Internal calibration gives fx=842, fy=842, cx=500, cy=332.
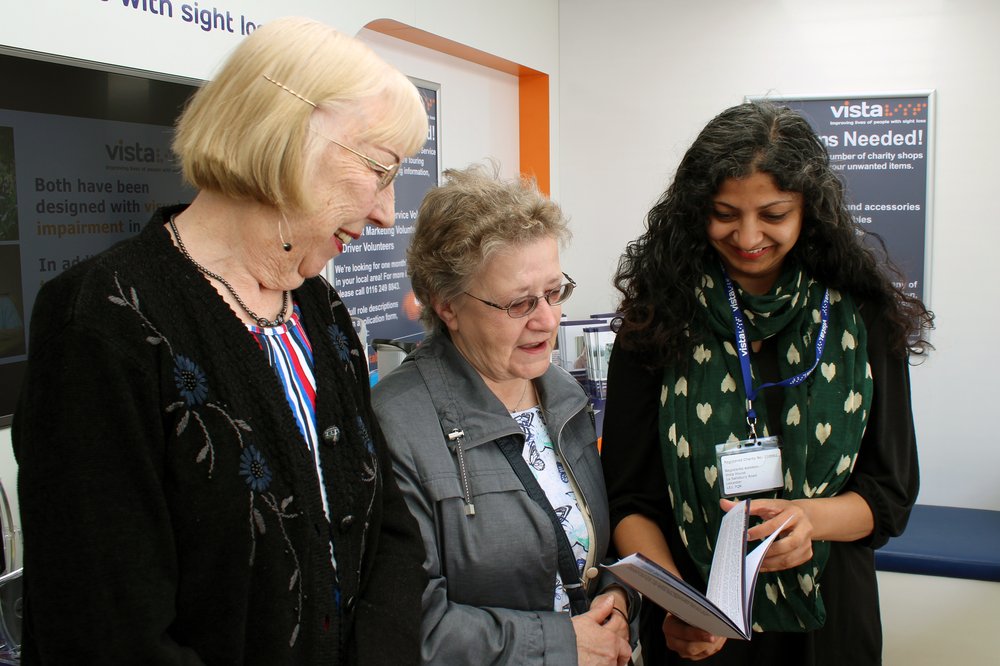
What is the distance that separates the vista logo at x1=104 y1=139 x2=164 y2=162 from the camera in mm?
1838

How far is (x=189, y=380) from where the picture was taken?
0.94 meters

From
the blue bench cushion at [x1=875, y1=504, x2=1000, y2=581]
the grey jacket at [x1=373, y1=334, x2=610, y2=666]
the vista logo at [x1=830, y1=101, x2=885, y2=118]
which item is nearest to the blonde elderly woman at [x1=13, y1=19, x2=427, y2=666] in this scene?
the grey jacket at [x1=373, y1=334, x2=610, y2=666]

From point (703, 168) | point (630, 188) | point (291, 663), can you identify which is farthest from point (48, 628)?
point (630, 188)

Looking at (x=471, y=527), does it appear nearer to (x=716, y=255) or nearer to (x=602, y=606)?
(x=602, y=606)

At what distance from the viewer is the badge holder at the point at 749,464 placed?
5.51 ft

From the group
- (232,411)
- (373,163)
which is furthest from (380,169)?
(232,411)

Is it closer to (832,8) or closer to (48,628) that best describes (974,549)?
(832,8)

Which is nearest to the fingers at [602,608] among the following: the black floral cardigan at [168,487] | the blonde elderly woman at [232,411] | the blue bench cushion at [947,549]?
the blonde elderly woman at [232,411]

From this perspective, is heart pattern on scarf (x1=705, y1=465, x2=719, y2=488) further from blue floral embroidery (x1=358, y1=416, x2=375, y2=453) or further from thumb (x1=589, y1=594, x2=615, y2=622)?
blue floral embroidery (x1=358, y1=416, x2=375, y2=453)

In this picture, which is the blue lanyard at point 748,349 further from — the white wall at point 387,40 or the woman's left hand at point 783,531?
the white wall at point 387,40

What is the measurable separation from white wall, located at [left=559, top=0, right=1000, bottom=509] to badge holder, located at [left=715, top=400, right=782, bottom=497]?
10.3 ft

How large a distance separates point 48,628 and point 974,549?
3.62 meters

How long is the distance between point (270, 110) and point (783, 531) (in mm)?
1180

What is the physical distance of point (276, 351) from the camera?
3.59ft
